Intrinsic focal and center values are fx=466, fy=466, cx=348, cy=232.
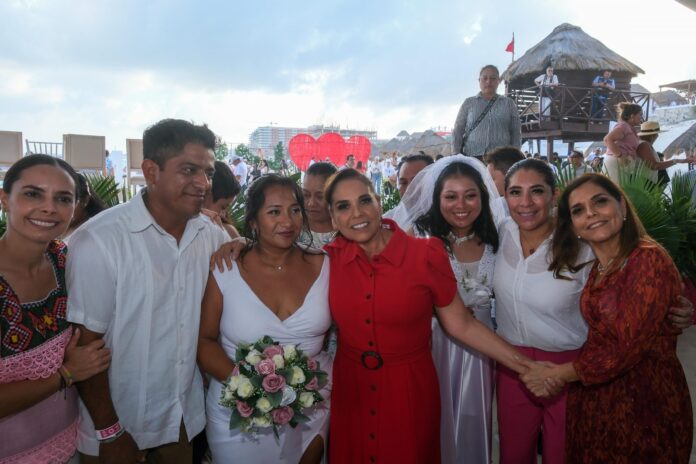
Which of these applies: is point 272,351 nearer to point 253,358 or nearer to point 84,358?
point 253,358

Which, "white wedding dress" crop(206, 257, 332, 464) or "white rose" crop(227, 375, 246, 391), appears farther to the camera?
"white wedding dress" crop(206, 257, 332, 464)

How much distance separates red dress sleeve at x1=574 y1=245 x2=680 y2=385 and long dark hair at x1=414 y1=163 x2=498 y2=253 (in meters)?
0.98

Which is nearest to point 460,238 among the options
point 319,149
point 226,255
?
point 226,255

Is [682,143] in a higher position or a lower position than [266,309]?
higher

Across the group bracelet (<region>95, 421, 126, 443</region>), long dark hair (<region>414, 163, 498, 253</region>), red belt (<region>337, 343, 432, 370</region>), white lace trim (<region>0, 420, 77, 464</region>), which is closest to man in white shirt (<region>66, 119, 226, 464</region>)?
bracelet (<region>95, 421, 126, 443</region>)

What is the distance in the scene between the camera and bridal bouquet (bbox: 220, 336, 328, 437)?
2328 mm

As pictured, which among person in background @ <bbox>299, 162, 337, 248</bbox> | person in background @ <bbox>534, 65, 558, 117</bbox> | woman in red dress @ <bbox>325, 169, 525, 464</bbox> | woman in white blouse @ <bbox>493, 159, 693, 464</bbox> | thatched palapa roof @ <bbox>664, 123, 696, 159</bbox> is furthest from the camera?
thatched palapa roof @ <bbox>664, 123, 696, 159</bbox>

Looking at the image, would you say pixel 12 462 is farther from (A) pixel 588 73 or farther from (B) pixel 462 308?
(A) pixel 588 73

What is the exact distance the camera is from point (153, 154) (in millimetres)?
2627

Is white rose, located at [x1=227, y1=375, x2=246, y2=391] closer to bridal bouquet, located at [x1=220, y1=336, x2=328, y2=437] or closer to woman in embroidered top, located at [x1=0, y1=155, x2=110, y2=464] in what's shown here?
bridal bouquet, located at [x1=220, y1=336, x2=328, y2=437]

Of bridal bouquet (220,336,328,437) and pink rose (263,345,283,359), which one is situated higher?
pink rose (263,345,283,359)

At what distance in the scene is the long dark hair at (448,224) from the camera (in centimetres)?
348

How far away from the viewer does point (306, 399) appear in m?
2.41

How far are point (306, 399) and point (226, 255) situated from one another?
38.5 inches
